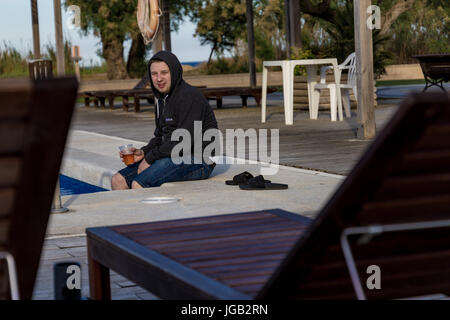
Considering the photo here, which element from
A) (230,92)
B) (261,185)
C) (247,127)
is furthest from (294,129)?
(261,185)

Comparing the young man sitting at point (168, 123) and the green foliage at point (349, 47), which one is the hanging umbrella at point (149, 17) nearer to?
the young man sitting at point (168, 123)

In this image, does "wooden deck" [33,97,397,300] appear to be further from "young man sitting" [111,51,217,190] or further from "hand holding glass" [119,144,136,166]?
"hand holding glass" [119,144,136,166]

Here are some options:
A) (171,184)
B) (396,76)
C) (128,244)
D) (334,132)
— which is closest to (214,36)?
(396,76)

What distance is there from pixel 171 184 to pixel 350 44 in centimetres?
1042

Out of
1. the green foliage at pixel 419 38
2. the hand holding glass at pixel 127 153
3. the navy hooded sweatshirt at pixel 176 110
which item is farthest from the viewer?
the green foliage at pixel 419 38

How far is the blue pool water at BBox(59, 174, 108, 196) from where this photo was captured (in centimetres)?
879

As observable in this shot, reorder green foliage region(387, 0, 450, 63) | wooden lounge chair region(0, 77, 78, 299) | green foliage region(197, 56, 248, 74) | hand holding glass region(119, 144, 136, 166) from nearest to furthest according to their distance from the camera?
wooden lounge chair region(0, 77, 78, 299) → hand holding glass region(119, 144, 136, 166) → green foliage region(387, 0, 450, 63) → green foliage region(197, 56, 248, 74)

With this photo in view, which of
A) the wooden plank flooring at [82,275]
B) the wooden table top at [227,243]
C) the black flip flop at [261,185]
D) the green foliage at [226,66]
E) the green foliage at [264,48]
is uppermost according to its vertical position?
the green foliage at [264,48]

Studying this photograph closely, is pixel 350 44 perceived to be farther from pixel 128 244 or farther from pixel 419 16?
pixel 419 16

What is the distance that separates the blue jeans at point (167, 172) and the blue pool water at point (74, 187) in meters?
1.97

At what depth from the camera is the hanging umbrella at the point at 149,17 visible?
10273 millimetres

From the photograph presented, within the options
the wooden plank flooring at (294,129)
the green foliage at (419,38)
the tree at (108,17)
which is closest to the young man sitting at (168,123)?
the wooden plank flooring at (294,129)

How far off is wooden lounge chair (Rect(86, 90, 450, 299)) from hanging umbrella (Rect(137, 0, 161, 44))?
24.2ft

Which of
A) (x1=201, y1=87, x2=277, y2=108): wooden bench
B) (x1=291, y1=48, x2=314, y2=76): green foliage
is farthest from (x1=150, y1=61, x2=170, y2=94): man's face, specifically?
(x1=201, y1=87, x2=277, y2=108): wooden bench
